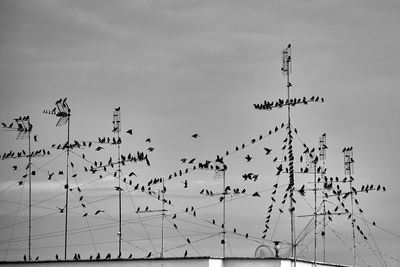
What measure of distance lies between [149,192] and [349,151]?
19839mm

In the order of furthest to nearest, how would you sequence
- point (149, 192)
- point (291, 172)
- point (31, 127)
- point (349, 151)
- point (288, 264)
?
point (349, 151), point (31, 127), point (149, 192), point (291, 172), point (288, 264)

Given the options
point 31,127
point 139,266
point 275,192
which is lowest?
point 139,266

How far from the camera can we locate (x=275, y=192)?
6844 centimetres

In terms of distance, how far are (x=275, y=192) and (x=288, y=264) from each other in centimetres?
876

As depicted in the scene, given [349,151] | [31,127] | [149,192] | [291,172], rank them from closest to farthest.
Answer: [291,172] → [149,192] → [31,127] → [349,151]

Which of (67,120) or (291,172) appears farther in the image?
(67,120)

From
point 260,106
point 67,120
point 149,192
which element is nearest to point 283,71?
point 260,106

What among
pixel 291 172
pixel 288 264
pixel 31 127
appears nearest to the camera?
pixel 288 264

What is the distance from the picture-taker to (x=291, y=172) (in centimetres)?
6575

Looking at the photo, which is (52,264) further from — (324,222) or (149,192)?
(324,222)

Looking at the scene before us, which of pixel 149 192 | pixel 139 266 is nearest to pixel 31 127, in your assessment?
pixel 149 192

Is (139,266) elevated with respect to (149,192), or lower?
lower

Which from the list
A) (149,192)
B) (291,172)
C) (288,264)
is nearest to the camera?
(288,264)

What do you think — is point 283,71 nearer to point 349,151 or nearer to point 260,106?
point 260,106
